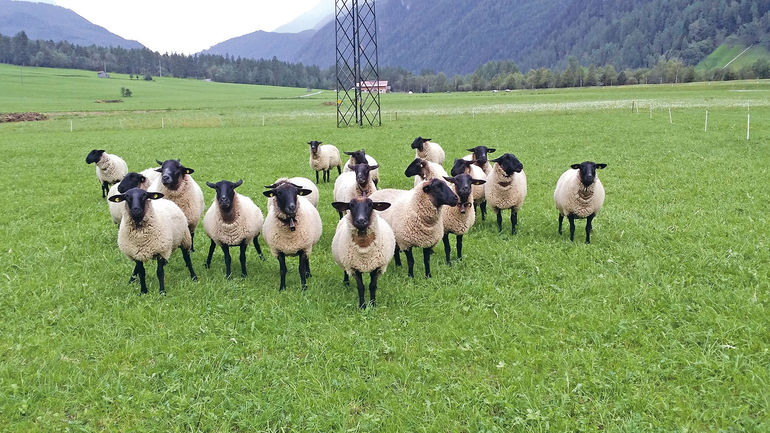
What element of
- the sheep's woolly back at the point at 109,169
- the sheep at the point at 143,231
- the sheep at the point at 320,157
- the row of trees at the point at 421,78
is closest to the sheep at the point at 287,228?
the sheep at the point at 143,231

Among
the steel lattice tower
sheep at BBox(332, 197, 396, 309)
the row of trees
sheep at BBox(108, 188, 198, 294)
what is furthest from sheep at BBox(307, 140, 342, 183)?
the row of trees

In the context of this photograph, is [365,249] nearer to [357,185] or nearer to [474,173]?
[357,185]

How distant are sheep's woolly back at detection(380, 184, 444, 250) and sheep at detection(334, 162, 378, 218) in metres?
1.99

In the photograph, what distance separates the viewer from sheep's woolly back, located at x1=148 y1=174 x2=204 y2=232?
1023 centimetres

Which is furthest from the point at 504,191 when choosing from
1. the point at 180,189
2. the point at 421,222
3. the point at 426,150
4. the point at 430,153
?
the point at 180,189

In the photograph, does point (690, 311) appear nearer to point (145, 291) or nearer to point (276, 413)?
point (276, 413)

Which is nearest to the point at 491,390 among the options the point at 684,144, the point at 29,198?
the point at 29,198

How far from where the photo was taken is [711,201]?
12789mm

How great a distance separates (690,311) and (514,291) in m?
2.55

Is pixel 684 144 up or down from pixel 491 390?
up

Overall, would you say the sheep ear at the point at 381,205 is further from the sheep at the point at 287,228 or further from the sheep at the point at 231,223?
the sheep at the point at 231,223

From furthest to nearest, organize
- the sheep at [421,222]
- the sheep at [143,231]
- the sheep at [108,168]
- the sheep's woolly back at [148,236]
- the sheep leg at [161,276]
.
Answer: the sheep at [108,168], the sheep at [421,222], the sheep leg at [161,276], the sheep's woolly back at [148,236], the sheep at [143,231]

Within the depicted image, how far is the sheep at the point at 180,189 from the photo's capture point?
10.0m

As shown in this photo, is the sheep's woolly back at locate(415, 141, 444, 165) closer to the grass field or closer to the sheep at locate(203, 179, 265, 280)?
the grass field
